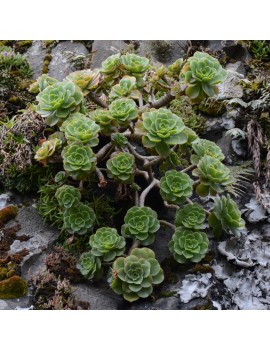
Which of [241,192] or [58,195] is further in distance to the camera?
[241,192]

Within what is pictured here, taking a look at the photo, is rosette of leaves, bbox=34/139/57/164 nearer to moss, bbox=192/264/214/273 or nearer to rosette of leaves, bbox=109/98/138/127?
rosette of leaves, bbox=109/98/138/127

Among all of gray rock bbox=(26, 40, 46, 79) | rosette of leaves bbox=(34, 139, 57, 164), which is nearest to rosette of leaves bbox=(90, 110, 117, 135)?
rosette of leaves bbox=(34, 139, 57, 164)

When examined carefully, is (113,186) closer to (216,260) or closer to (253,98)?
(216,260)

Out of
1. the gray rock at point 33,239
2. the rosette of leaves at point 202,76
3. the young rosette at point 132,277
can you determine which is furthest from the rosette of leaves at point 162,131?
the gray rock at point 33,239

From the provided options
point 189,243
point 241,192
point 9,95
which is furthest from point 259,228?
point 9,95

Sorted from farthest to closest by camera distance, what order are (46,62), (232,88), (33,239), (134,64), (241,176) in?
(46,62) < (232,88) < (241,176) < (134,64) < (33,239)

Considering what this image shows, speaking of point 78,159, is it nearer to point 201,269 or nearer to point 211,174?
point 211,174

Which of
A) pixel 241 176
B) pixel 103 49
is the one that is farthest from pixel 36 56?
pixel 241 176
